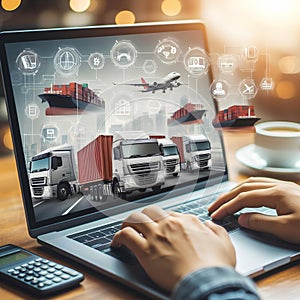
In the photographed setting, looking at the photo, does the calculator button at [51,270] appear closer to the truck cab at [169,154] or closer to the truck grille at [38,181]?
the truck grille at [38,181]

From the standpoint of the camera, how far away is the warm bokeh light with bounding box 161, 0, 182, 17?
1.62 meters

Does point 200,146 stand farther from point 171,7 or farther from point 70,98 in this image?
point 171,7

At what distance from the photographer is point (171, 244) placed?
0.62 meters

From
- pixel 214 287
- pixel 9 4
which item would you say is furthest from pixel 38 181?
pixel 9 4

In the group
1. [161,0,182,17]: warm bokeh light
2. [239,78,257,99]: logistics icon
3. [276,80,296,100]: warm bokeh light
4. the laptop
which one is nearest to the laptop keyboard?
the laptop

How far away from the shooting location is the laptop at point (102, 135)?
0.75 meters

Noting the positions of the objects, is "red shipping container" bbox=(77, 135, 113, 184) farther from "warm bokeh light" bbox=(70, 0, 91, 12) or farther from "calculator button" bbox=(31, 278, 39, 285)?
"warm bokeh light" bbox=(70, 0, 91, 12)

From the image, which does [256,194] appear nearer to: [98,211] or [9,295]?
[98,211]

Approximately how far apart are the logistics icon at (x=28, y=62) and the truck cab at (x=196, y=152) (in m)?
0.25

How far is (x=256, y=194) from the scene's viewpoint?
30.6 inches

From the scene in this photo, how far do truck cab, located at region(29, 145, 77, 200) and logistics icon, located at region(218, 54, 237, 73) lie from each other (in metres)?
0.40

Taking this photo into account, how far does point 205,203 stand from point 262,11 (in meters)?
0.78

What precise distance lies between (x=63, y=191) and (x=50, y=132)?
8cm

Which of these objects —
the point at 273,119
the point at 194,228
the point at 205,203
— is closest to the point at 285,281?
the point at 194,228
